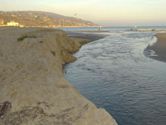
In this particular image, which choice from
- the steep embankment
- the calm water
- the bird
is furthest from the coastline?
the bird

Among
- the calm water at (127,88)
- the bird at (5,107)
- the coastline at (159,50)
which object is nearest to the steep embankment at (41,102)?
the bird at (5,107)

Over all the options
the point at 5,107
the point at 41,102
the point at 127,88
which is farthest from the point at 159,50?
the point at 5,107

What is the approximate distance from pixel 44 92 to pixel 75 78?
16635 millimetres

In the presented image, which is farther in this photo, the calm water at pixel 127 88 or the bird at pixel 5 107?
the calm water at pixel 127 88

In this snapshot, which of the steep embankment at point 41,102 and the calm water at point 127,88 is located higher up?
the steep embankment at point 41,102

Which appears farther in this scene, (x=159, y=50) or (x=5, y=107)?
(x=159, y=50)

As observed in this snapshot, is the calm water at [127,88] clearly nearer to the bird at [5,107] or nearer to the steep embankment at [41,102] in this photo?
the steep embankment at [41,102]

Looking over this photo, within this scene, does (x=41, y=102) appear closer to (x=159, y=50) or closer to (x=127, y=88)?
(x=127, y=88)

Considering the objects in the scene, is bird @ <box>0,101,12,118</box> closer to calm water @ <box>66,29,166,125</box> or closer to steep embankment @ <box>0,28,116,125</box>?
steep embankment @ <box>0,28,116,125</box>

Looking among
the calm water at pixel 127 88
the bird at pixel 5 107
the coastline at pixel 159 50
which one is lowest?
the coastline at pixel 159 50

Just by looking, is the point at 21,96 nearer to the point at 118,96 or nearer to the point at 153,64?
the point at 118,96

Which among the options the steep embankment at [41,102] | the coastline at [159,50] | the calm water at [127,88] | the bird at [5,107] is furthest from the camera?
the coastline at [159,50]

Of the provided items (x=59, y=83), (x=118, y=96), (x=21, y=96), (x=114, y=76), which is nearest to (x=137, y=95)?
(x=118, y=96)

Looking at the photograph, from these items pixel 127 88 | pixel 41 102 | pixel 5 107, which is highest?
pixel 41 102
